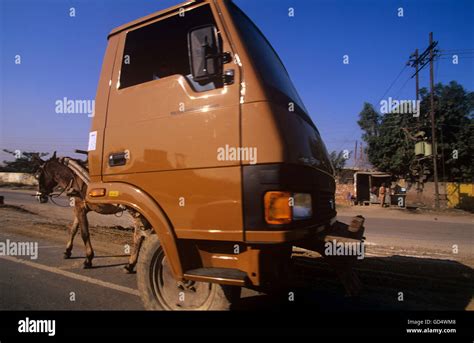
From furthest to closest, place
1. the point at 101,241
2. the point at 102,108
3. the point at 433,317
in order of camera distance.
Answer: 1. the point at 101,241
2. the point at 102,108
3. the point at 433,317

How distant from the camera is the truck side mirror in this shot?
8.99ft

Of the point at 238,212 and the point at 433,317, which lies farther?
the point at 433,317

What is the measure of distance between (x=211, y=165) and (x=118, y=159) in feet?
3.86

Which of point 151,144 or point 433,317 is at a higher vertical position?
point 151,144

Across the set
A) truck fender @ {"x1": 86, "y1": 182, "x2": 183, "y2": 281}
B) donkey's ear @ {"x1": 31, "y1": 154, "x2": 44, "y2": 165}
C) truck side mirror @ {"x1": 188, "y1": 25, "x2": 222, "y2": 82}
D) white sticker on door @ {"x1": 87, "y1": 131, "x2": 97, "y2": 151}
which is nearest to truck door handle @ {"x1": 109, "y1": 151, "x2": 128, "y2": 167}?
truck fender @ {"x1": 86, "y1": 182, "x2": 183, "y2": 281}

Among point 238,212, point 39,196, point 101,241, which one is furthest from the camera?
point 101,241

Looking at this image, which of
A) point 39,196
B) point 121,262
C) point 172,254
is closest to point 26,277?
point 121,262

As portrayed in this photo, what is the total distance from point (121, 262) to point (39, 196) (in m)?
2.89

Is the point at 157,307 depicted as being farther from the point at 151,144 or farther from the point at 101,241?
the point at 101,241

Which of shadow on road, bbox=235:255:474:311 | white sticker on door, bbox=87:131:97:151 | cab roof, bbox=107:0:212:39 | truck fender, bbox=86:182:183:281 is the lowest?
shadow on road, bbox=235:255:474:311

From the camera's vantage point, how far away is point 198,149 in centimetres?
282

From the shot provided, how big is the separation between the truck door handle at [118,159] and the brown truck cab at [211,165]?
18 millimetres

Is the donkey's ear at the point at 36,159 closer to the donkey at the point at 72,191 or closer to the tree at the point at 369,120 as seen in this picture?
the donkey at the point at 72,191

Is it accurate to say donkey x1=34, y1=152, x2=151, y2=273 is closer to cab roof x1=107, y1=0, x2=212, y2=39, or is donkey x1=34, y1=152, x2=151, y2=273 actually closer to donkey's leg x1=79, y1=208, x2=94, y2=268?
donkey's leg x1=79, y1=208, x2=94, y2=268
